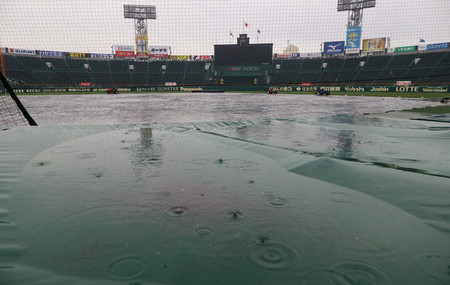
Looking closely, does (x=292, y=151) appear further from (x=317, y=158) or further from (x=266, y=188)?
(x=266, y=188)

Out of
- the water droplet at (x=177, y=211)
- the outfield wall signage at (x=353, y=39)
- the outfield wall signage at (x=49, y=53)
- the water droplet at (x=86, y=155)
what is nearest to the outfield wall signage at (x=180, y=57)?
the outfield wall signage at (x=49, y=53)

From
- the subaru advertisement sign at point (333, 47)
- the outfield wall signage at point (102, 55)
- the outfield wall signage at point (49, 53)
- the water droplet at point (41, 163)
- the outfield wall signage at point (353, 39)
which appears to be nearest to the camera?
the water droplet at point (41, 163)


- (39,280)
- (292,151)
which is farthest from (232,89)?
(39,280)

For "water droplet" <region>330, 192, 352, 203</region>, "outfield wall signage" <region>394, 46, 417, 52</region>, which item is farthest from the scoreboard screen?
"water droplet" <region>330, 192, 352, 203</region>

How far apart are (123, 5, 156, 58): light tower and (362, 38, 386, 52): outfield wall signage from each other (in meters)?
42.0

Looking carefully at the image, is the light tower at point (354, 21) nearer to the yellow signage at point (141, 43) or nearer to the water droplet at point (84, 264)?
the yellow signage at point (141, 43)

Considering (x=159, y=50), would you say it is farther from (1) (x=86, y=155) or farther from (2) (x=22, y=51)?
(1) (x=86, y=155)

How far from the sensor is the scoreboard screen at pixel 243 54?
151 feet

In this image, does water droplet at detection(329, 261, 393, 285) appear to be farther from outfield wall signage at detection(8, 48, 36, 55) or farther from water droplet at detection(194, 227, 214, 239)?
outfield wall signage at detection(8, 48, 36, 55)

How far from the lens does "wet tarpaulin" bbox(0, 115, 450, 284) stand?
1.60 meters

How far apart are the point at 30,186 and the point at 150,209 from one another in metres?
1.56

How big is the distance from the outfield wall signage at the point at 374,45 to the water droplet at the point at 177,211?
192ft

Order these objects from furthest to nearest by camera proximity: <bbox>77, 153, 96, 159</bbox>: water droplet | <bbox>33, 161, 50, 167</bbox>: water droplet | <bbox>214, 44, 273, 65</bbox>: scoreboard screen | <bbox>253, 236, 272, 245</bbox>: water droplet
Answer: <bbox>214, 44, 273, 65</bbox>: scoreboard screen
<bbox>77, 153, 96, 159</bbox>: water droplet
<bbox>33, 161, 50, 167</bbox>: water droplet
<bbox>253, 236, 272, 245</bbox>: water droplet

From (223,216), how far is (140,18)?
60.5 m
